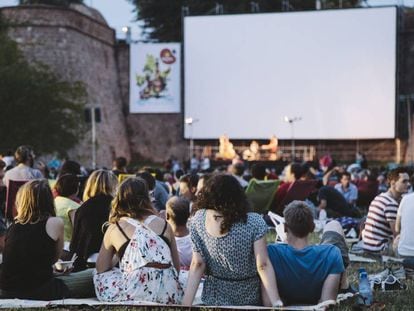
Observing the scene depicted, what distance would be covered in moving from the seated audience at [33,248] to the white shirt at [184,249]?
3.98 feet

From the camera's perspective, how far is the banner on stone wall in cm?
3200

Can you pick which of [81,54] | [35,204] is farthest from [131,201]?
[81,54]

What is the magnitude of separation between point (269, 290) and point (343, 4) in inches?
1583

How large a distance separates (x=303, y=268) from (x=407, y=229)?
2278 mm

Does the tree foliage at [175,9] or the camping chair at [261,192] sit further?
the tree foliage at [175,9]

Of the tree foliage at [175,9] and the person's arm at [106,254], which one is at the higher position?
the tree foliage at [175,9]

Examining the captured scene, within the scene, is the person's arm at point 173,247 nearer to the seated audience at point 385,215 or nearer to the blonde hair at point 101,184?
the blonde hair at point 101,184

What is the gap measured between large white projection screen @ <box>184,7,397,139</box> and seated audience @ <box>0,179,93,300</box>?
970 inches

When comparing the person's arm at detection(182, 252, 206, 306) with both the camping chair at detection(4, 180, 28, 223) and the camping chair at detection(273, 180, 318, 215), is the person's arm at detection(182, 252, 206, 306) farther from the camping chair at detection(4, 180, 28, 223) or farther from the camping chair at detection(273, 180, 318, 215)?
the camping chair at detection(273, 180, 318, 215)

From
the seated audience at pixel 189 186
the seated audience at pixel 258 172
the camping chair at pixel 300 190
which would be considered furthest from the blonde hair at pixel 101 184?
the seated audience at pixel 258 172

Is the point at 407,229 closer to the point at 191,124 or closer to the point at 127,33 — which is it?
the point at 191,124

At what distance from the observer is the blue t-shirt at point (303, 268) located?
519cm

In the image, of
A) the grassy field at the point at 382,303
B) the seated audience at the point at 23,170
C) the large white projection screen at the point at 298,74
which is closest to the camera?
the grassy field at the point at 382,303

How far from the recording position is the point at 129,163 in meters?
33.3
